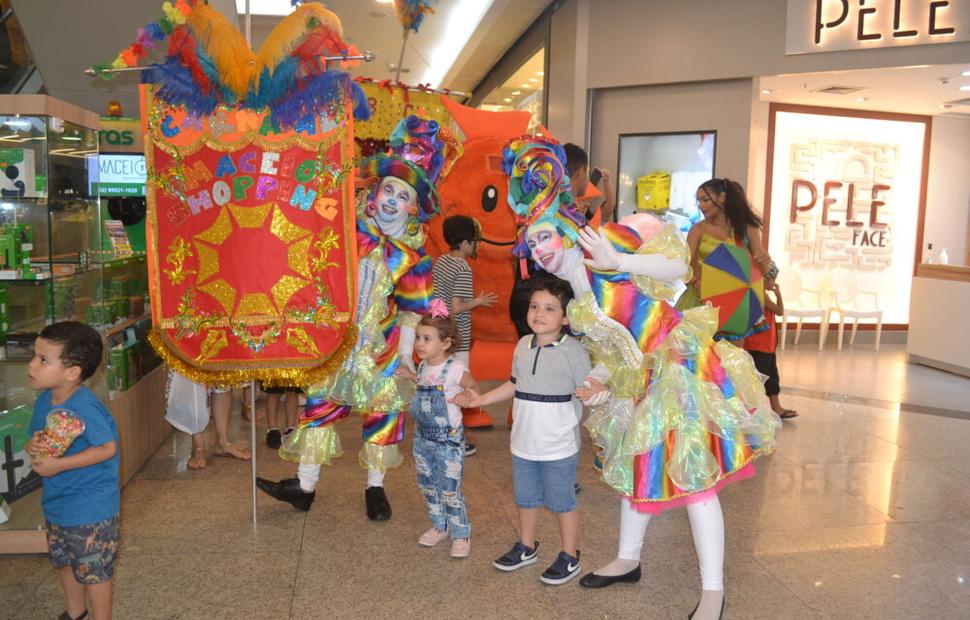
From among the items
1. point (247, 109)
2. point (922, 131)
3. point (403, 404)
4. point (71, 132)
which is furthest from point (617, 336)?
point (922, 131)

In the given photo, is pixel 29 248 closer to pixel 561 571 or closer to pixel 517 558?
pixel 517 558

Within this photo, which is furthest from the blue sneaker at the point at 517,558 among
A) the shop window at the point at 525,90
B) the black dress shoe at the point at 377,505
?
the shop window at the point at 525,90

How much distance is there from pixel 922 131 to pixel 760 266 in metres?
6.97

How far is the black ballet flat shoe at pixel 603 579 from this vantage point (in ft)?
9.39

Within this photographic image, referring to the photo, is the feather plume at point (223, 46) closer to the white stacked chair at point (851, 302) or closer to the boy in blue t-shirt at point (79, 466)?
the boy in blue t-shirt at point (79, 466)

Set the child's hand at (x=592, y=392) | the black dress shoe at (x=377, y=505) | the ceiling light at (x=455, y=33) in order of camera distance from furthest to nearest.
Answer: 1. the ceiling light at (x=455, y=33)
2. the black dress shoe at (x=377, y=505)
3. the child's hand at (x=592, y=392)

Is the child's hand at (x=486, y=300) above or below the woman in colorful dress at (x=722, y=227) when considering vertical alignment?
below

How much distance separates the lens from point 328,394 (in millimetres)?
3357

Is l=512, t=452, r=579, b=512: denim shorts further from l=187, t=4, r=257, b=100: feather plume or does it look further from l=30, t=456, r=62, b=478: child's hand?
l=187, t=4, r=257, b=100: feather plume

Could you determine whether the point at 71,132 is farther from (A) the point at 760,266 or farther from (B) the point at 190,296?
(A) the point at 760,266

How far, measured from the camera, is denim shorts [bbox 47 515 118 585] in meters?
2.22

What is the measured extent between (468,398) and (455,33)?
9.12m

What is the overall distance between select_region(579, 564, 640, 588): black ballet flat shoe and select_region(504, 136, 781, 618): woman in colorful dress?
0.35 meters

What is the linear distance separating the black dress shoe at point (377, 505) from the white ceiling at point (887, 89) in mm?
6281
